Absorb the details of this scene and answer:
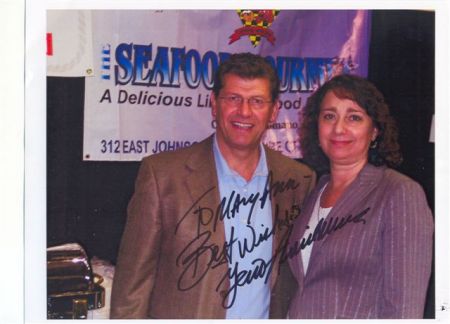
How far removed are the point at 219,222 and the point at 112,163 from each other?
1.69 ft

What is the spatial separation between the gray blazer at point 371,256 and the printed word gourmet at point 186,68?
458 mm

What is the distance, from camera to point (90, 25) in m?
2.20

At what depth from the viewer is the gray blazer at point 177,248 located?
2.19 metres

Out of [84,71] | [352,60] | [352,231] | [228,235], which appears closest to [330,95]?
[352,60]

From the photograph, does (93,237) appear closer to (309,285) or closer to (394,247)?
(309,285)

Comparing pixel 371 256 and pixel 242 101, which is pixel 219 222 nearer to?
pixel 242 101

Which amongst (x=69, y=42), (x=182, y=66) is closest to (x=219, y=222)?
(x=182, y=66)

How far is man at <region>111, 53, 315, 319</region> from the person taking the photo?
2188mm

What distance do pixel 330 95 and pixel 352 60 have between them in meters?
0.18

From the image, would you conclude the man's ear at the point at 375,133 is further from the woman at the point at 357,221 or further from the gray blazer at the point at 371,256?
the gray blazer at the point at 371,256
